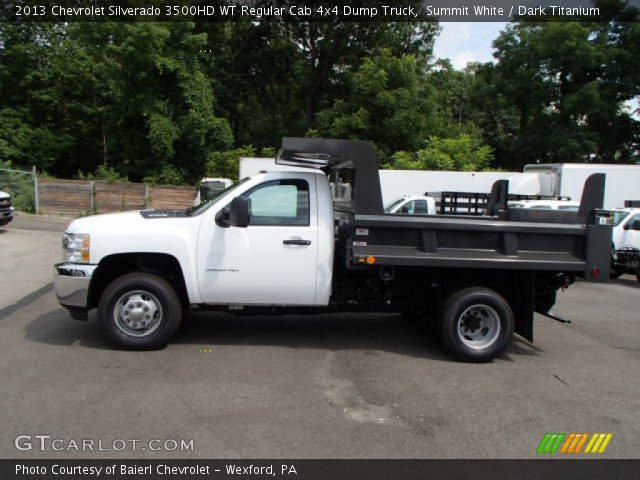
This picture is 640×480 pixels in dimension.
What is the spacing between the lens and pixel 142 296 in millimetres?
5961

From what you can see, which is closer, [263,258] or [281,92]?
[263,258]

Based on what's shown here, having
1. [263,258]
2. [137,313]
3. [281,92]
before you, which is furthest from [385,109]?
[137,313]

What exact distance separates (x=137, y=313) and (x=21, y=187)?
24156mm

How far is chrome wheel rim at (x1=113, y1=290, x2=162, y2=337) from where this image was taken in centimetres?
591

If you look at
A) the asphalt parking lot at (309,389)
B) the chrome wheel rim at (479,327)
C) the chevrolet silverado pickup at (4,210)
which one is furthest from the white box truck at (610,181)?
the chevrolet silverado pickup at (4,210)

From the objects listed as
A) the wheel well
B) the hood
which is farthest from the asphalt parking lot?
the hood

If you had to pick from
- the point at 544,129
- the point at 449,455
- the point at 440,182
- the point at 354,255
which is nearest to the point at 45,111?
the point at 440,182

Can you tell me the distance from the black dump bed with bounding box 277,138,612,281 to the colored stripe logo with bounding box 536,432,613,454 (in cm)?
198

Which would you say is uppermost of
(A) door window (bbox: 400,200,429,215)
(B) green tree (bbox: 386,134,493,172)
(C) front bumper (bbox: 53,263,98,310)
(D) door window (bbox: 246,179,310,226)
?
(B) green tree (bbox: 386,134,493,172)

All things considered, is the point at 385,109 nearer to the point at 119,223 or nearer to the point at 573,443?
the point at 119,223

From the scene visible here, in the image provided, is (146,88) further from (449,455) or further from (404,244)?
(449,455)

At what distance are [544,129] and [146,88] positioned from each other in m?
24.8

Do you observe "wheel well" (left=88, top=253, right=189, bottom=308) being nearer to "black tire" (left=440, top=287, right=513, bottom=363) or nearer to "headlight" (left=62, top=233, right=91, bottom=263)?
"headlight" (left=62, top=233, right=91, bottom=263)
